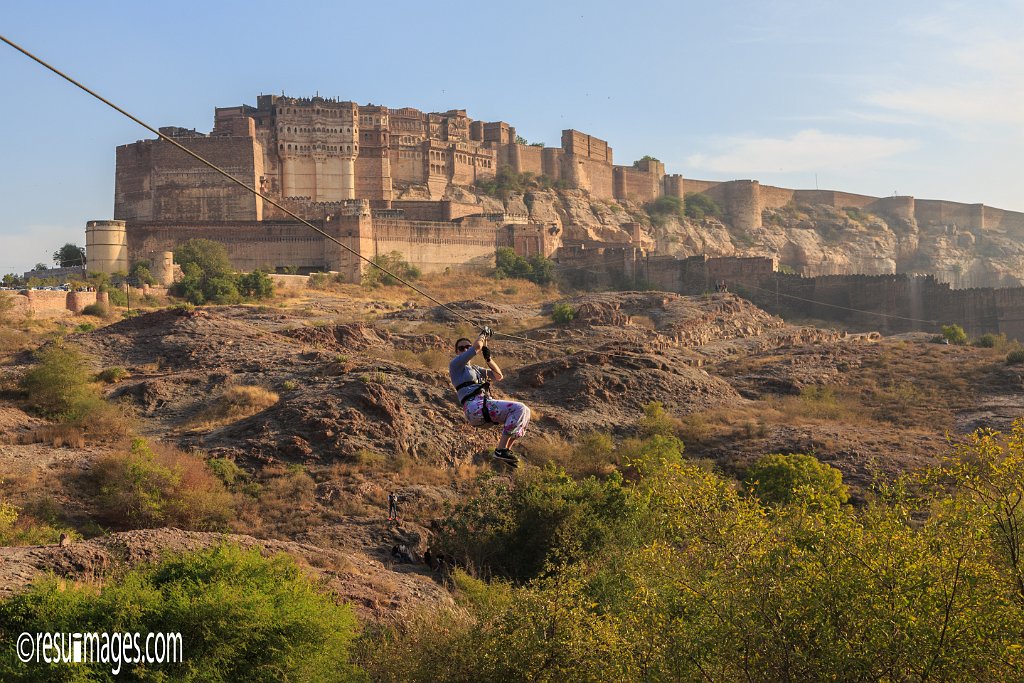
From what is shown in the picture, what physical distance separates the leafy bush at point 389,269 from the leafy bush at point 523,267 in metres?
3.78

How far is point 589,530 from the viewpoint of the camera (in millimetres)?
16219

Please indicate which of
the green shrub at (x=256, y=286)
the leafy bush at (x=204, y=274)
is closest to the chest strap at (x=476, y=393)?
the leafy bush at (x=204, y=274)

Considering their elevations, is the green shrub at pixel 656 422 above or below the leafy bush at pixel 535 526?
above

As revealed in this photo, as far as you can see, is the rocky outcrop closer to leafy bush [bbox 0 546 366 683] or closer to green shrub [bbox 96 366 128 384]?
green shrub [bbox 96 366 128 384]

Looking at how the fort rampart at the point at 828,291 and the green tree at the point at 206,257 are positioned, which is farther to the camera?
the fort rampart at the point at 828,291

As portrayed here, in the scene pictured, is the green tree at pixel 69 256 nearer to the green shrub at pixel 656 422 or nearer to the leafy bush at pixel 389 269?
the leafy bush at pixel 389 269

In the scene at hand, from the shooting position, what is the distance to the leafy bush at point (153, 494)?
16.1m

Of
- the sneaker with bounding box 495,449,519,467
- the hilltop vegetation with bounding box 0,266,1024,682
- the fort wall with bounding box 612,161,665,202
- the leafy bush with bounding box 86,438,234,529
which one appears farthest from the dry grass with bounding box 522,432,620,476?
the fort wall with bounding box 612,161,665,202

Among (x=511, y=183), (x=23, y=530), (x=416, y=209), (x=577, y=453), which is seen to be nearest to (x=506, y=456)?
(x=23, y=530)

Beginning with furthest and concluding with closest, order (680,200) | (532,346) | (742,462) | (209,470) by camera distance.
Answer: (680,200), (532,346), (742,462), (209,470)

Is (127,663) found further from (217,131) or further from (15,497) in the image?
(217,131)

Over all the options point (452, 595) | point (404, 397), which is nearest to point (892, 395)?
point (404, 397)

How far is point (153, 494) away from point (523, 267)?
34.3 metres

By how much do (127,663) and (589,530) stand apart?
7.89 m
